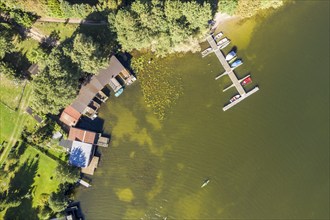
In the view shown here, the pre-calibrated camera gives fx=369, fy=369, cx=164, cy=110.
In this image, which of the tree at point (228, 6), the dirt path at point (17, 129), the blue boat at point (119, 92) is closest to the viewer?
the tree at point (228, 6)

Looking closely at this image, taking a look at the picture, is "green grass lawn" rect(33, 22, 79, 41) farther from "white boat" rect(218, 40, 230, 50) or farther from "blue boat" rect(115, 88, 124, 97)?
"white boat" rect(218, 40, 230, 50)

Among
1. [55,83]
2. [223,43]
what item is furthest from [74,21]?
[223,43]

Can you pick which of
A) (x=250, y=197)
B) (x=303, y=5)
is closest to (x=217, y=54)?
(x=303, y=5)

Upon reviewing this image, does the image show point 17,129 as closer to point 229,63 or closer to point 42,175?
point 42,175

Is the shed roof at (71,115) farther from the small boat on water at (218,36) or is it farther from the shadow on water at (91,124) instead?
the small boat on water at (218,36)

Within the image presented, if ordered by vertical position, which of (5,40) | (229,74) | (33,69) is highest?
(5,40)

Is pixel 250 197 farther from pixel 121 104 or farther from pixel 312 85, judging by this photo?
pixel 121 104

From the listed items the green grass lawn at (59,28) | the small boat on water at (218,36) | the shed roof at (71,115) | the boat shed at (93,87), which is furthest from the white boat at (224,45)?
the shed roof at (71,115)

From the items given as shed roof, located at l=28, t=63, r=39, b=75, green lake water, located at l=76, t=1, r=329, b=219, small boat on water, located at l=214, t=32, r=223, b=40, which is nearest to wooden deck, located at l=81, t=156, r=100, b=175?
green lake water, located at l=76, t=1, r=329, b=219
